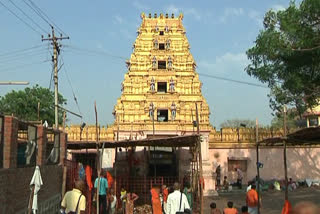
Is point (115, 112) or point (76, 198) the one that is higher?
point (115, 112)

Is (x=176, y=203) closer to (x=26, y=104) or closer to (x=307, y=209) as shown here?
(x=307, y=209)

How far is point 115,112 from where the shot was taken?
2666cm

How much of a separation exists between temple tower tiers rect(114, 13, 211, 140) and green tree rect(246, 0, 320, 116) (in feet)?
23.3

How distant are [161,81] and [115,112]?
15.1 feet

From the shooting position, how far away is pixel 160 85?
98.0 feet

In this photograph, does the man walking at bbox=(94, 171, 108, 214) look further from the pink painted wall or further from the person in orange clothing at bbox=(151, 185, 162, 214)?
the pink painted wall

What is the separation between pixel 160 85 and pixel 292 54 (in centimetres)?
1442

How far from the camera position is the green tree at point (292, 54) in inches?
653

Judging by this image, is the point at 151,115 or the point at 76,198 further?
the point at 151,115

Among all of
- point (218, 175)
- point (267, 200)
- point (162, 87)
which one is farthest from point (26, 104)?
point (267, 200)

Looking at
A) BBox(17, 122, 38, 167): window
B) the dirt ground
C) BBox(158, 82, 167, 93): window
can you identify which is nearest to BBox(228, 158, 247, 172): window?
the dirt ground

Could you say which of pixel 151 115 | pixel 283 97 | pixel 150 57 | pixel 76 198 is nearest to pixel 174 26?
pixel 150 57

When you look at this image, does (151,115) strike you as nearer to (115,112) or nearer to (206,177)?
(115,112)

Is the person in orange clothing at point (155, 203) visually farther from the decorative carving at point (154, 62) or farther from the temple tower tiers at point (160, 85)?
the decorative carving at point (154, 62)
